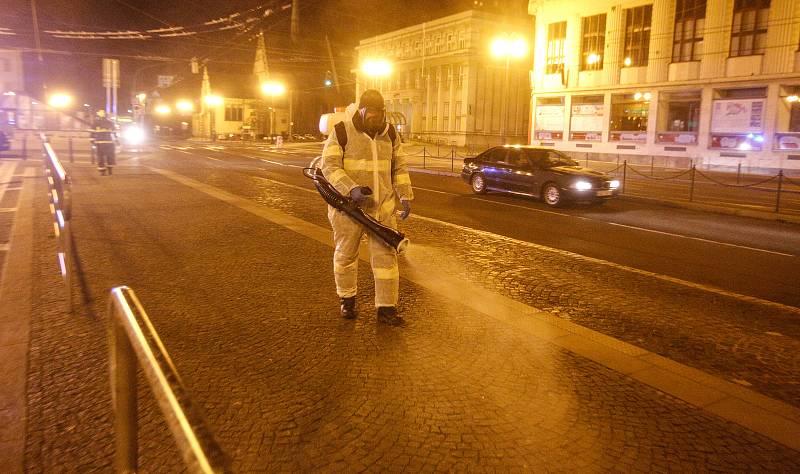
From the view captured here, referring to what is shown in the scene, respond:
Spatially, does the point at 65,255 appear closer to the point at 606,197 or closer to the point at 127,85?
the point at 606,197

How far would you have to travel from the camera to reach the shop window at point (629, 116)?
33.4 meters

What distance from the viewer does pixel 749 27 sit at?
1138 inches

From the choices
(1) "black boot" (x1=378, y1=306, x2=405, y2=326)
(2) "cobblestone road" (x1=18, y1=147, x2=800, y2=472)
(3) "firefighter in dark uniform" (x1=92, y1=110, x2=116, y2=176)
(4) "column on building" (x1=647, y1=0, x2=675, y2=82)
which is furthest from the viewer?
(4) "column on building" (x1=647, y1=0, x2=675, y2=82)

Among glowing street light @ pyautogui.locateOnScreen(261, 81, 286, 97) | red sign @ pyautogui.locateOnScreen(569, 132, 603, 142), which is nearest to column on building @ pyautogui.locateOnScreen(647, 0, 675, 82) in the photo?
red sign @ pyautogui.locateOnScreen(569, 132, 603, 142)

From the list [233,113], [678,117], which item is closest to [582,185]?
[678,117]

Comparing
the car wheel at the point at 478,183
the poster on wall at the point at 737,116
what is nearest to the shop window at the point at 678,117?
the poster on wall at the point at 737,116

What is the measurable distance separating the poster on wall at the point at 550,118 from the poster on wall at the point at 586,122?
864 mm

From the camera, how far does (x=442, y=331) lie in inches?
A: 207

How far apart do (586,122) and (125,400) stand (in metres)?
37.3

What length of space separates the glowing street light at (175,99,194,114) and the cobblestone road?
7352 cm

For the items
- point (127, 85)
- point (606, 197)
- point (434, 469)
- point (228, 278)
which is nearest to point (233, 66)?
point (127, 85)

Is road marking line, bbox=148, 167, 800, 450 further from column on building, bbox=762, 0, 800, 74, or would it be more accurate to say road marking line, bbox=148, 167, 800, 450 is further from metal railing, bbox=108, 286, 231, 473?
column on building, bbox=762, 0, 800, 74

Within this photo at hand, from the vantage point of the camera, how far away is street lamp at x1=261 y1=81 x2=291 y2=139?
6242 cm

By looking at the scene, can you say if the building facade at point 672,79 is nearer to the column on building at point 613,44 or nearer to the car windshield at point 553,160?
the column on building at point 613,44
